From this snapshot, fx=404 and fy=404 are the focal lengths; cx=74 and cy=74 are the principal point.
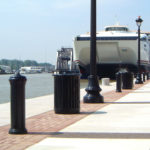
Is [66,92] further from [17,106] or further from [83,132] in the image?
[17,106]

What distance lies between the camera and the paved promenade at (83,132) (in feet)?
19.5

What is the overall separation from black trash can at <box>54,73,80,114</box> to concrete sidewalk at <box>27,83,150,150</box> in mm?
559

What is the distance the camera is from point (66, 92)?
962cm

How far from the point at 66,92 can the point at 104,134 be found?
289 centimetres

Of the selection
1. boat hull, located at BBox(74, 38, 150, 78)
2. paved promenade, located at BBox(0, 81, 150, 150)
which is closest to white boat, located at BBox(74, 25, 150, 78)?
boat hull, located at BBox(74, 38, 150, 78)

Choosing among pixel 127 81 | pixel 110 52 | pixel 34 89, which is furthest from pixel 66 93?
pixel 110 52

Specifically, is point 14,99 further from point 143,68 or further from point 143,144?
point 143,68

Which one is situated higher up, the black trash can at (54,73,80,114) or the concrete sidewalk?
the black trash can at (54,73,80,114)

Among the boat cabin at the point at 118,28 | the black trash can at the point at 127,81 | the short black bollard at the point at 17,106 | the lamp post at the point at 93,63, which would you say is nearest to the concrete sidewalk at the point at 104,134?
the short black bollard at the point at 17,106

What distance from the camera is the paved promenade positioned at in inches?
234

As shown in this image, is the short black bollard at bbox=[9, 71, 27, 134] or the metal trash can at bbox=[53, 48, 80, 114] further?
the metal trash can at bbox=[53, 48, 80, 114]

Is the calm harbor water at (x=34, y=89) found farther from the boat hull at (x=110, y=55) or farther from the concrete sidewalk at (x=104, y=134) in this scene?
the concrete sidewalk at (x=104, y=134)

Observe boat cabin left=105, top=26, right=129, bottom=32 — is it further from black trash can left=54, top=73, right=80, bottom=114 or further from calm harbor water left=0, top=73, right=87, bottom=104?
black trash can left=54, top=73, right=80, bottom=114

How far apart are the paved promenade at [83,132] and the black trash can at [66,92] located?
9.6 inches
